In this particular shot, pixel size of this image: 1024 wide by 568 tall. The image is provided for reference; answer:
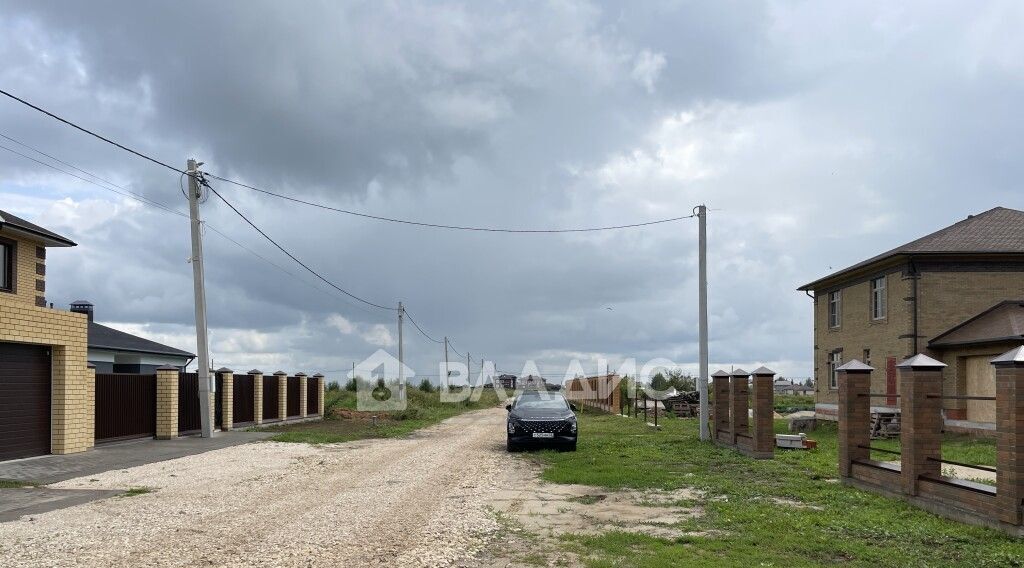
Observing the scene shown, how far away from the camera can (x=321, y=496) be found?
37.3 ft

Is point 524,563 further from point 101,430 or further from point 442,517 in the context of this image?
point 101,430

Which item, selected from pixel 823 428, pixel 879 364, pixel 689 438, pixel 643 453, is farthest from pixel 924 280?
pixel 643 453

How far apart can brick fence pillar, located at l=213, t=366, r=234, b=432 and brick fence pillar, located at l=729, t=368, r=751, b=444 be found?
1557cm

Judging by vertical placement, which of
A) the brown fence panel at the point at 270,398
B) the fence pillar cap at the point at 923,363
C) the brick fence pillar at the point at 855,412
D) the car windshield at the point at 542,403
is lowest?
the brown fence panel at the point at 270,398

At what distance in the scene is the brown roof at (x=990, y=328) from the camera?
22328 millimetres

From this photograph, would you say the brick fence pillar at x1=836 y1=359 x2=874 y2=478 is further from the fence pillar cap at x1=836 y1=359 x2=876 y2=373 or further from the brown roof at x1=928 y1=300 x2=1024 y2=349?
the brown roof at x1=928 y1=300 x2=1024 y2=349

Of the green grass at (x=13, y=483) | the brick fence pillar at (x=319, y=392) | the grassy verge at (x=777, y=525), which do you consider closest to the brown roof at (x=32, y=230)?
the green grass at (x=13, y=483)

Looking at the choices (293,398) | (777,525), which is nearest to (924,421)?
(777,525)

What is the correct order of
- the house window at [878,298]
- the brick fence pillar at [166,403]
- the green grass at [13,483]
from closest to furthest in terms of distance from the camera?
1. the green grass at [13,483]
2. the brick fence pillar at [166,403]
3. the house window at [878,298]

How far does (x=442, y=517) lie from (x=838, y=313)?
26583 mm

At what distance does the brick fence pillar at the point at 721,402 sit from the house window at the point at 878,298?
10395 mm

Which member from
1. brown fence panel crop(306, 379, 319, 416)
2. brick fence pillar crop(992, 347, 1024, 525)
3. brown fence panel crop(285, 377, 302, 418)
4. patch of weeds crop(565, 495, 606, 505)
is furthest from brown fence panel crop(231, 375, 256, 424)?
→ brick fence pillar crop(992, 347, 1024, 525)

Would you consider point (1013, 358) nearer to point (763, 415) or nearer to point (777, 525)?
point (777, 525)

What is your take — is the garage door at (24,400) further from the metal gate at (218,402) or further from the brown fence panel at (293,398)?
the brown fence panel at (293,398)
